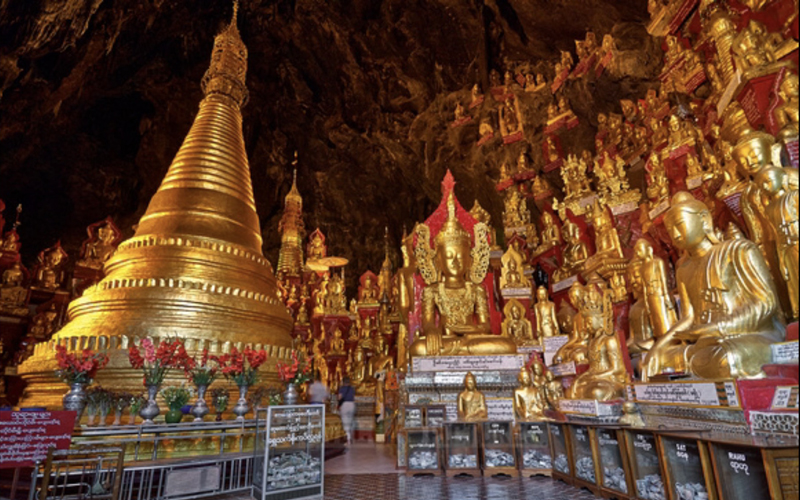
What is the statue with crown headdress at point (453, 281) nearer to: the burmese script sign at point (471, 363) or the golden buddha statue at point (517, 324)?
the burmese script sign at point (471, 363)

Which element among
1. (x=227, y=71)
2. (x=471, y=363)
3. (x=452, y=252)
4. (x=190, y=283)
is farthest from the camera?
(x=227, y=71)

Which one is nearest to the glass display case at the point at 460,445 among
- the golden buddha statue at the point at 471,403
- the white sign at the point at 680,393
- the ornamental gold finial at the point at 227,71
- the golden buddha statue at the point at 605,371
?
the golden buddha statue at the point at 471,403

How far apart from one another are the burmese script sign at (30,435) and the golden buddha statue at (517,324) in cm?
654

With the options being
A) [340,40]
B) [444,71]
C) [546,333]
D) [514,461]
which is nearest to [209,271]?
[514,461]

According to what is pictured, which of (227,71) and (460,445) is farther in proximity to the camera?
(227,71)

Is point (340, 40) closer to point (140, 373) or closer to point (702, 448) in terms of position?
point (140, 373)

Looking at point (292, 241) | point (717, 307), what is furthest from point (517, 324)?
point (292, 241)

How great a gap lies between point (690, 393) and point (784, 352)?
0.71 m

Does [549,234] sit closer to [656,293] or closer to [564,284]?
[564,284]

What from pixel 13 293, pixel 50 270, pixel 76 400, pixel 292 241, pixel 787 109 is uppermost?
pixel 292 241

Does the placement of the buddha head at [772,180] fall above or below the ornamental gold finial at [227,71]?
below

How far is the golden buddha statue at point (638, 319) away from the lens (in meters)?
5.88

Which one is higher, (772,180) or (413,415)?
(772,180)

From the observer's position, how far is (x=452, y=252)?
273 inches
